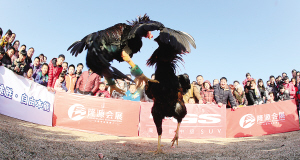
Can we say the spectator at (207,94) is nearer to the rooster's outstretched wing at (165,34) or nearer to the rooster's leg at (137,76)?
the rooster's outstretched wing at (165,34)

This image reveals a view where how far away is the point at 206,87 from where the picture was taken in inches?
336

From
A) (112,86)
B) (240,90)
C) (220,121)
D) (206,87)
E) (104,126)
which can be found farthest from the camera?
(240,90)

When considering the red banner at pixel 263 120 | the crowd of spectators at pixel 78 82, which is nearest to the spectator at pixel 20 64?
the crowd of spectators at pixel 78 82

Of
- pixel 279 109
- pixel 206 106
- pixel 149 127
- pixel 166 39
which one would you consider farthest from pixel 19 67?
pixel 279 109

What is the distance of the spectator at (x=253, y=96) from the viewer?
29.3ft

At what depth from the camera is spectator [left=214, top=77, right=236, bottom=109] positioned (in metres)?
8.12

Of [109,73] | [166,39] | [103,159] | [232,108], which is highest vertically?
[166,39]

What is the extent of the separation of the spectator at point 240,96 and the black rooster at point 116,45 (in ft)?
21.9

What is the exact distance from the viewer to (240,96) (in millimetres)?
9219

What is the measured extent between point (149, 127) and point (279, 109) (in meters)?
5.06

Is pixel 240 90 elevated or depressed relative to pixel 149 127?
elevated

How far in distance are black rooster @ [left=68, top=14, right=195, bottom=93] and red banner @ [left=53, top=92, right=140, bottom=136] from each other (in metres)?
4.25

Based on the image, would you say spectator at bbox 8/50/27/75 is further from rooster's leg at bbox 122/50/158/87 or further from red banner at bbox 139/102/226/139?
rooster's leg at bbox 122/50/158/87

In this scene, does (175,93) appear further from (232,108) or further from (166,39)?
(232,108)
